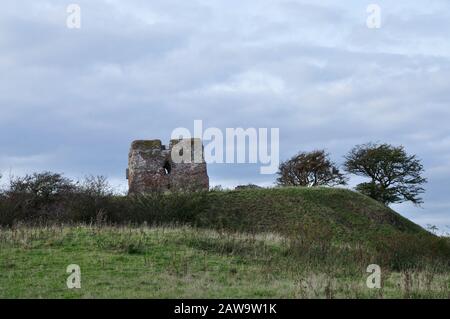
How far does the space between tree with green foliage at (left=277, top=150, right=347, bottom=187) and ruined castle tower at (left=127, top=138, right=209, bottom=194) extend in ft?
49.3

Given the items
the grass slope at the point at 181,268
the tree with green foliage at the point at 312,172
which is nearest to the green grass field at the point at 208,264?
the grass slope at the point at 181,268

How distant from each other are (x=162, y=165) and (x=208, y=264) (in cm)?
2747

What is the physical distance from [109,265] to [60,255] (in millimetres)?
2113

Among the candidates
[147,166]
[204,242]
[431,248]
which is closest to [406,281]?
[204,242]

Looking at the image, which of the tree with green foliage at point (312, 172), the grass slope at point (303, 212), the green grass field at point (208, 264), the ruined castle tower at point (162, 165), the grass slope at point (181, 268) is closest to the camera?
the grass slope at point (181, 268)

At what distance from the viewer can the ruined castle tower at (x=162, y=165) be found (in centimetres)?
4522

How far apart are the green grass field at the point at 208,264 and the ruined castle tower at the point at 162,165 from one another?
19.1 meters

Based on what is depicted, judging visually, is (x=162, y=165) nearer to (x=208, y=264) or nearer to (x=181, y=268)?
(x=208, y=264)

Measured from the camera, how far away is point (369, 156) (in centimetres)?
5838

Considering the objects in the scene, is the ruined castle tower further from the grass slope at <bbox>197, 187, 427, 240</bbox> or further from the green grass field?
the green grass field

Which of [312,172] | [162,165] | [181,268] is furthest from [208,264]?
[312,172]

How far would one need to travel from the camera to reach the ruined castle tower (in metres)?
45.2

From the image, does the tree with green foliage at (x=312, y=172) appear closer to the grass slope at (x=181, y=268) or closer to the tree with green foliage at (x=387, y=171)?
the tree with green foliage at (x=387, y=171)

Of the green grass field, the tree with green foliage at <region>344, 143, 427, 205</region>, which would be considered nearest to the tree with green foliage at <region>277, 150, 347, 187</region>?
the tree with green foliage at <region>344, 143, 427, 205</region>
